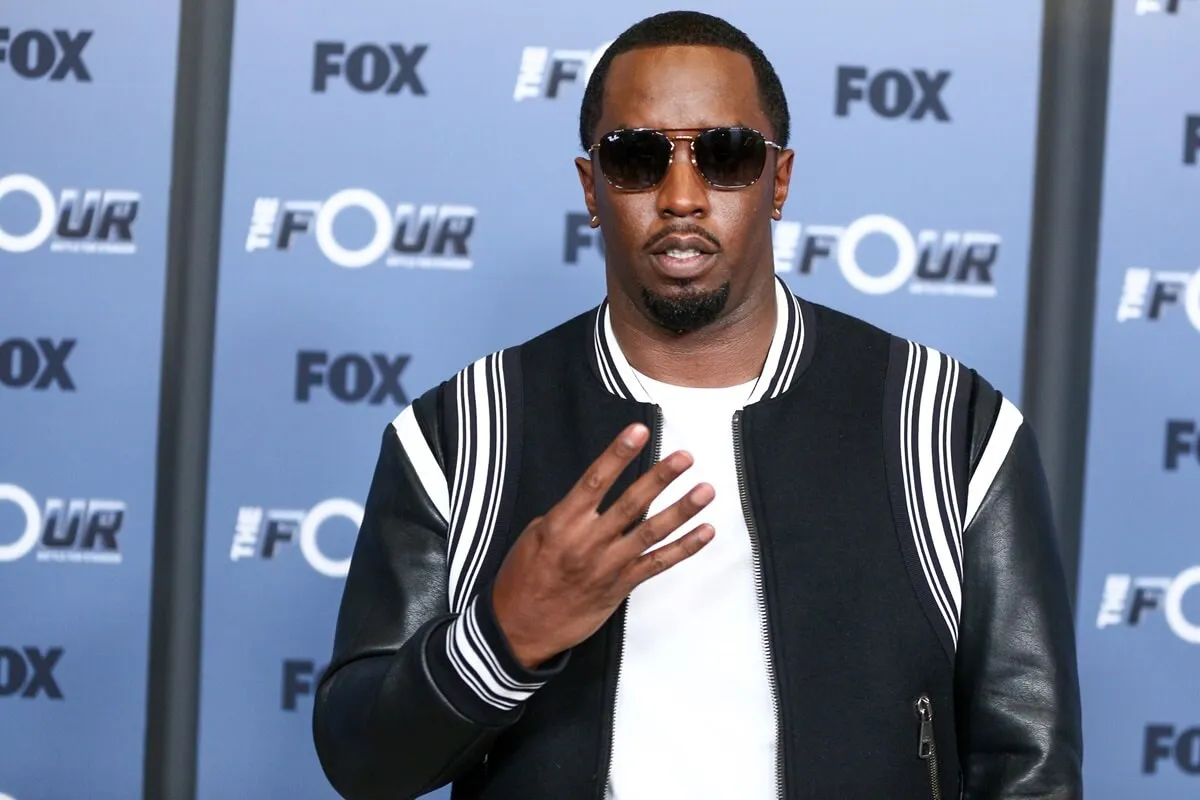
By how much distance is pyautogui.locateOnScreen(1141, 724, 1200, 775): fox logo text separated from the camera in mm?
2510

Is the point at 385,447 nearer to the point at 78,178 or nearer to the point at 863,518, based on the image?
the point at 863,518

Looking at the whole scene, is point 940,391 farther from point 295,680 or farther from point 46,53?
point 46,53

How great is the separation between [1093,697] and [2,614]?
1.87 m

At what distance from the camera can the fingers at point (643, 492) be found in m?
1.23

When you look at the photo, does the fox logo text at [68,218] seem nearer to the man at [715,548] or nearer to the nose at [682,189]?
the man at [715,548]

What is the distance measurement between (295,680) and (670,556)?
57.0 inches

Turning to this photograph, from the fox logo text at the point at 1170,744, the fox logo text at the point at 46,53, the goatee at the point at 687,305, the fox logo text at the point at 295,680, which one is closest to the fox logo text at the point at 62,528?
the fox logo text at the point at 295,680

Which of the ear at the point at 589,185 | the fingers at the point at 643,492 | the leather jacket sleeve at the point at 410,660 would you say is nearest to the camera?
the fingers at the point at 643,492

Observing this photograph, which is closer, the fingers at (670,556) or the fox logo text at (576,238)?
the fingers at (670,556)

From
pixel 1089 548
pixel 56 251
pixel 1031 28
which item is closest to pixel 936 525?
pixel 1089 548

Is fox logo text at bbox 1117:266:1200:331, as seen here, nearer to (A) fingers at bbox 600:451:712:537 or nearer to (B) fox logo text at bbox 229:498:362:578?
(B) fox logo text at bbox 229:498:362:578

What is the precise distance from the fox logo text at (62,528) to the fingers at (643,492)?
5.05ft

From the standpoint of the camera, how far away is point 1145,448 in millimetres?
2521

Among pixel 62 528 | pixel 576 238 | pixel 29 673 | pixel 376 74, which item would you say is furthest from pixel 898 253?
pixel 29 673
